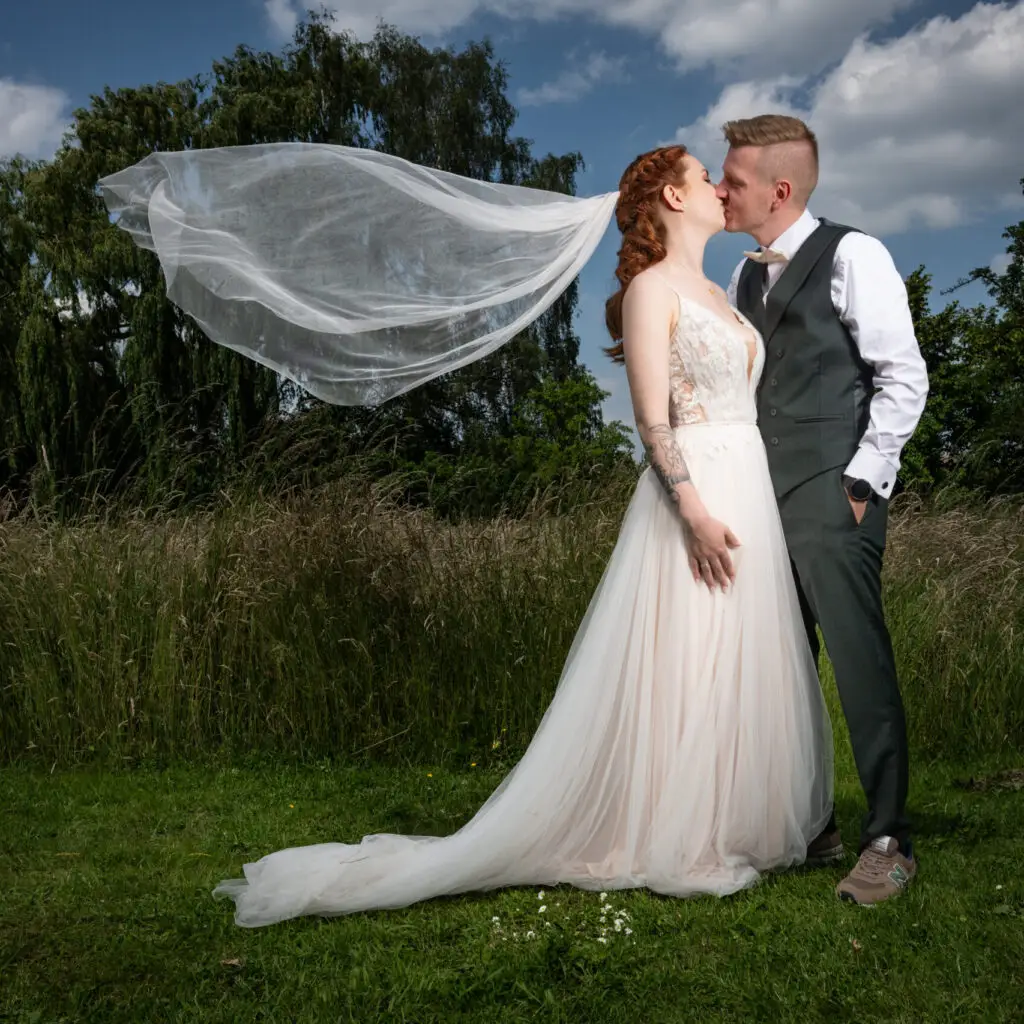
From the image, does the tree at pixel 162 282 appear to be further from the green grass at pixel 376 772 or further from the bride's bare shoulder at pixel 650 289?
the bride's bare shoulder at pixel 650 289

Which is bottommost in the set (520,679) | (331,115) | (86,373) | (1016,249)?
(520,679)

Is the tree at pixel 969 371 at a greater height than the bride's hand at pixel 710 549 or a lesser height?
greater

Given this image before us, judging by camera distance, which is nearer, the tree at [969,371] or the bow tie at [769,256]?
the bow tie at [769,256]

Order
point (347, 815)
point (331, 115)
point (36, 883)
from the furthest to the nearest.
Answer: point (331, 115)
point (347, 815)
point (36, 883)

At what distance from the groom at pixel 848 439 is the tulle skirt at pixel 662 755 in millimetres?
126

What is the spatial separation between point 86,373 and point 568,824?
55.5 ft

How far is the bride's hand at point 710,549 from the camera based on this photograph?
328 centimetres

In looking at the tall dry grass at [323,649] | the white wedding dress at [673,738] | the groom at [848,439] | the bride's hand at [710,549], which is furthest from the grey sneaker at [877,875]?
the tall dry grass at [323,649]

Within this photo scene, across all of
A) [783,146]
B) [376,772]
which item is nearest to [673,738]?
[783,146]

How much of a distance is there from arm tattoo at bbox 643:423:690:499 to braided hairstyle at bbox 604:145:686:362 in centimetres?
29

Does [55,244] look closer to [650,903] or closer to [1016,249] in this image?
[1016,249]

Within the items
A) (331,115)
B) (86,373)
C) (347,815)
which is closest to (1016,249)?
(331,115)

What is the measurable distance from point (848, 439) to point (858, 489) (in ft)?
0.54

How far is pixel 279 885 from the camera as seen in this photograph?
332 centimetres
